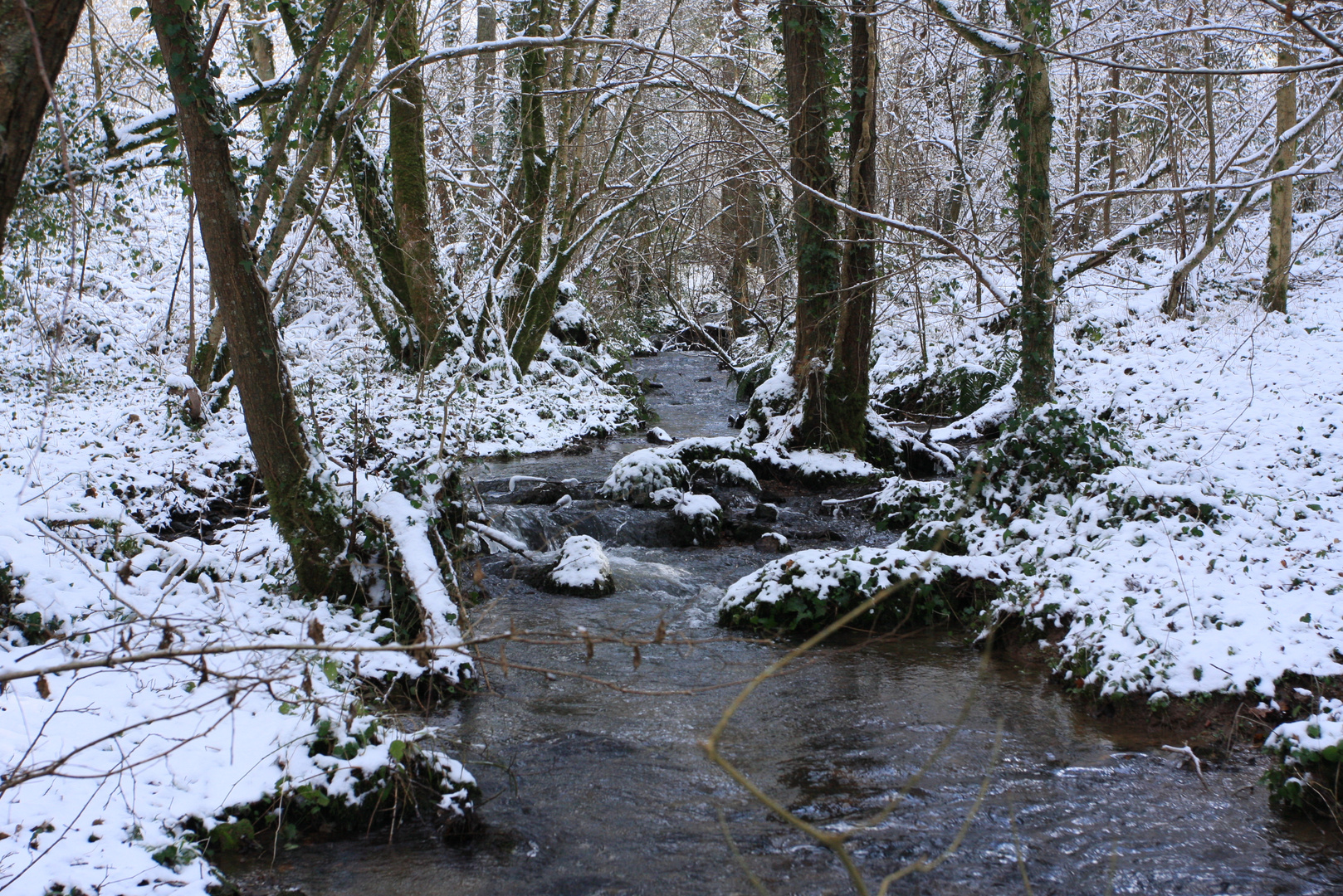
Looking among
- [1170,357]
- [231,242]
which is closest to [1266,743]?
[231,242]

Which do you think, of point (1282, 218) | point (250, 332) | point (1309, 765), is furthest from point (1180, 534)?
point (1282, 218)

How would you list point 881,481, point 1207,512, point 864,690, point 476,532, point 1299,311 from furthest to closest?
point 1299,311, point 881,481, point 476,532, point 1207,512, point 864,690

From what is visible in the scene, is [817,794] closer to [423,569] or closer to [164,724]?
[423,569]

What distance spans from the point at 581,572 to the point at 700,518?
2022 millimetres

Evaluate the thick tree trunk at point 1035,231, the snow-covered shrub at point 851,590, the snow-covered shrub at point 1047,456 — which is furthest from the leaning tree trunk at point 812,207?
the snow-covered shrub at point 851,590

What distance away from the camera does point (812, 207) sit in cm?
1192

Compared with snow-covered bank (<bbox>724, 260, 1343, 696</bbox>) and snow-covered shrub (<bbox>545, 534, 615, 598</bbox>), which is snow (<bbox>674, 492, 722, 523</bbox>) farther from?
snow-covered bank (<bbox>724, 260, 1343, 696</bbox>)

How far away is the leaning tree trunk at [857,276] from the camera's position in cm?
1168

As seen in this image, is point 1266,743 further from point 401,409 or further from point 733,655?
point 401,409

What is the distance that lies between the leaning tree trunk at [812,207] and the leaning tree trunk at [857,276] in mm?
179

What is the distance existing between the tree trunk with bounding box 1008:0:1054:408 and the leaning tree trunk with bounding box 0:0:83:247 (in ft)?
26.3

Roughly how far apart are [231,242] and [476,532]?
10.9ft

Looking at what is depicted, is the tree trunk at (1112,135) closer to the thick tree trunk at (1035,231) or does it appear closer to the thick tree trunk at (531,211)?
the thick tree trunk at (1035,231)

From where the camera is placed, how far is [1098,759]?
184 inches
